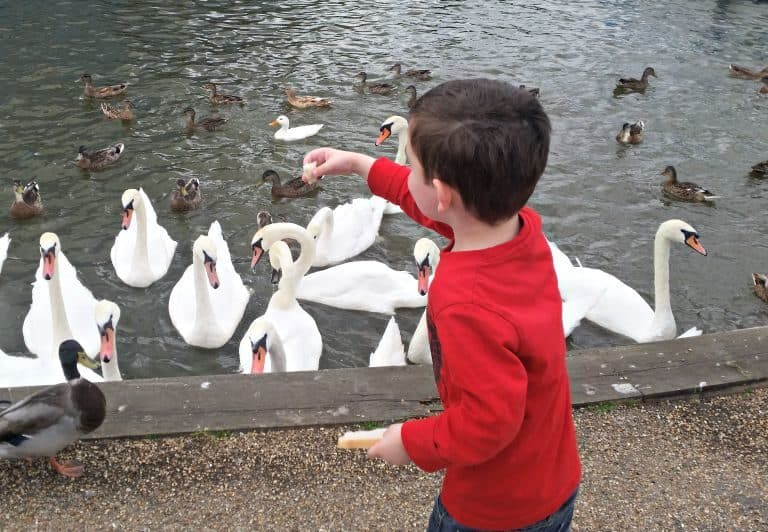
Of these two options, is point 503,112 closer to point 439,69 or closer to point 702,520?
point 702,520

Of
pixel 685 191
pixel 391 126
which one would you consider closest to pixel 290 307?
pixel 391 126

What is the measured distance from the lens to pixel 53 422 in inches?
134

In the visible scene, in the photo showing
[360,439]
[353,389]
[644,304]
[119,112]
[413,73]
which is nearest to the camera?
[360,439]

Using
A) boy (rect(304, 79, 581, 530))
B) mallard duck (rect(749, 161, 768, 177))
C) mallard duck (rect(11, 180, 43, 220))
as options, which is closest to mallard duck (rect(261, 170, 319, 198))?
mallard duck (rect(11, 180, 43, 220))

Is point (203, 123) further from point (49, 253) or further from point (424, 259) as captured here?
point (424, 259)

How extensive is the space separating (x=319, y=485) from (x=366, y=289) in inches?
130

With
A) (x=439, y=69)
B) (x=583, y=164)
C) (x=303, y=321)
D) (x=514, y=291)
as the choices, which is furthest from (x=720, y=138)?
(x=514, y=291)

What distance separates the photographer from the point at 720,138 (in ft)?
35.9

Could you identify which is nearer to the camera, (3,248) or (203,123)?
(3,248)

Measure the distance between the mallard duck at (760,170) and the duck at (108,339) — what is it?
841 centimetres

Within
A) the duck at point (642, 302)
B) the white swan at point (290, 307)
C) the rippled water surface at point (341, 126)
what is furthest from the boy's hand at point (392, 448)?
the duck at point (642, 302)

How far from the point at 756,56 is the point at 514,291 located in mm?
16673

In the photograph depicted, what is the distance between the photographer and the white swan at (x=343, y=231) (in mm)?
7324

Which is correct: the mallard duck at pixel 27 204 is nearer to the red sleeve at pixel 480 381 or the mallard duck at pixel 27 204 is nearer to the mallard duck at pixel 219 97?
the mallard duck at pixel 219 97
